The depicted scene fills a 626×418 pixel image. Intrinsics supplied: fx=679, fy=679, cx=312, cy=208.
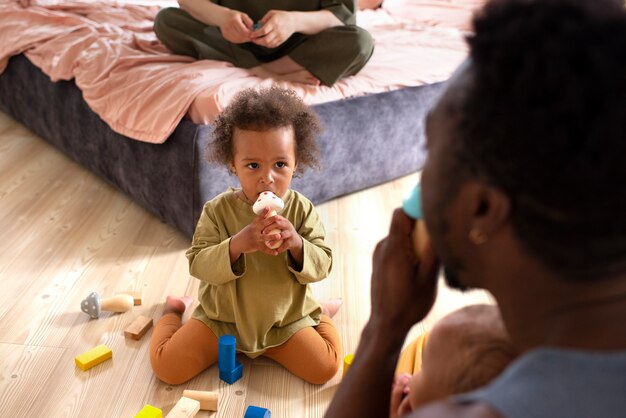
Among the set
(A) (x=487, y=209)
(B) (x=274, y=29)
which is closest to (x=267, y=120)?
(B) (x=274, y=29)

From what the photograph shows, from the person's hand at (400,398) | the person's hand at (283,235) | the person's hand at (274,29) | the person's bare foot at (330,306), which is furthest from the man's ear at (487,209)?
the person's hand at (274,29)

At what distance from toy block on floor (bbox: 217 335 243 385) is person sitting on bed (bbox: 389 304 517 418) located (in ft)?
1.85

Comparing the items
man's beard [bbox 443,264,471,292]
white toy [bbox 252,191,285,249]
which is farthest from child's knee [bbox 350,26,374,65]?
man's beard [bbox 443,264,471,292]

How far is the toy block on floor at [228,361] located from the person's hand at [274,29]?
0.97 m

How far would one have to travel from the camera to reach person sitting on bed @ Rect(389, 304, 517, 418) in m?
0.76

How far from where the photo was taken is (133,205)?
223 cm

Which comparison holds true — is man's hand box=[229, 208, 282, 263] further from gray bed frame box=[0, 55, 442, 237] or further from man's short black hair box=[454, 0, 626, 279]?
man's short black hair box=[454, 0, 626, 279]

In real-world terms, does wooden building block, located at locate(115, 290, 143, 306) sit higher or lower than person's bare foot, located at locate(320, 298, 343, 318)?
lower

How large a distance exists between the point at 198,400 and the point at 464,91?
998mm

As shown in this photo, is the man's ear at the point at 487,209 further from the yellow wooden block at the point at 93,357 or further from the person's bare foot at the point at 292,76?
the person's bare foot at the point at 292,76

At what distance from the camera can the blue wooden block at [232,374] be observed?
144 centimetres

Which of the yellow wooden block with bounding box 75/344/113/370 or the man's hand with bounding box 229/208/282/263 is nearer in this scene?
the man's hand with bounding box 229/208/282/263

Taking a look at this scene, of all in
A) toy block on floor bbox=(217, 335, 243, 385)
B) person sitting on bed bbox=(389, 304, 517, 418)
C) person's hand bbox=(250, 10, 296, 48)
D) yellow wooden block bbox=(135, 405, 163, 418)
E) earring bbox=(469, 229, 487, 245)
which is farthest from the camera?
person's hand bbox=(250, 10, 296, 48)

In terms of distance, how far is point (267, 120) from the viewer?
4.67 feet
